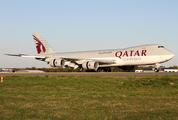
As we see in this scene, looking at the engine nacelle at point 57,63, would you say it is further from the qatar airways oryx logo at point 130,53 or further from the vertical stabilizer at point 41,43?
the vertical stabilizer at point 41,43

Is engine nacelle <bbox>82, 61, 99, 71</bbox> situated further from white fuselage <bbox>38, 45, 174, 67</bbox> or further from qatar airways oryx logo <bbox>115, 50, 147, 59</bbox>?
qatar airways oryx logo <bbox>115, 50, 147, 59</bbox>

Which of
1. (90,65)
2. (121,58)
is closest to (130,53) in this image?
(121,58)

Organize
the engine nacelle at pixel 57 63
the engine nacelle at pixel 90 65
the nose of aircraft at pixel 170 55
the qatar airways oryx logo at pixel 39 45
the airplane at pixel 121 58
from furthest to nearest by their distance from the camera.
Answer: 1. the qatar airways oryx logo at pixel 39 45
2. the engine nacelle at pixel 57 63
3. the engine nacelle at pixel 90 65
4. the airplane at pixel 121 58
5. the nose of aircraft at pixel 170 55

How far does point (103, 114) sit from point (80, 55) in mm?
39435

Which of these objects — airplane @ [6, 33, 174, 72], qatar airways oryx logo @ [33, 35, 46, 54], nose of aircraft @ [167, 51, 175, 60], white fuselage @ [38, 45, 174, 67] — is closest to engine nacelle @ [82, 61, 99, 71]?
airplane @ [6, 33, 174, 72]

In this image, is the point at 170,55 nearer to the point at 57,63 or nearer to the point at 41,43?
the point at 57,63

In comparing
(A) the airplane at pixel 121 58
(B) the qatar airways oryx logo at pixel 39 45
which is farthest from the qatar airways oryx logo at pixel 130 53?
(B) the qatar airways oryx logo at pixel 39 45

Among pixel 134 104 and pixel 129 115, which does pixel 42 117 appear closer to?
pixel 129 115

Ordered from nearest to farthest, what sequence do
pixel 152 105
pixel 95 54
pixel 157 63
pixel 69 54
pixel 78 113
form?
pixel 78 113 < pixel 152 105 < pixel 157 63 < pixel 95 54 < pixel 69 54

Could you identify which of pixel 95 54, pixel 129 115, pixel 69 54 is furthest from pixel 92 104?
pixel 69 54

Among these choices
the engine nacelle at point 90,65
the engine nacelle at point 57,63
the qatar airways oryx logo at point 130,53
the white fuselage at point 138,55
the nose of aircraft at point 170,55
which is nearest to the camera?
the nose of aircraft at point 170,55

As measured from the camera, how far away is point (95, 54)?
44.2 metres

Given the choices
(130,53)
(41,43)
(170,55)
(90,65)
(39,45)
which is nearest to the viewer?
(170,55)

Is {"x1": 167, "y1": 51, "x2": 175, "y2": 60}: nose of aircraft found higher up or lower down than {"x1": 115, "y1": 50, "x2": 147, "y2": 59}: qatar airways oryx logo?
lower down
